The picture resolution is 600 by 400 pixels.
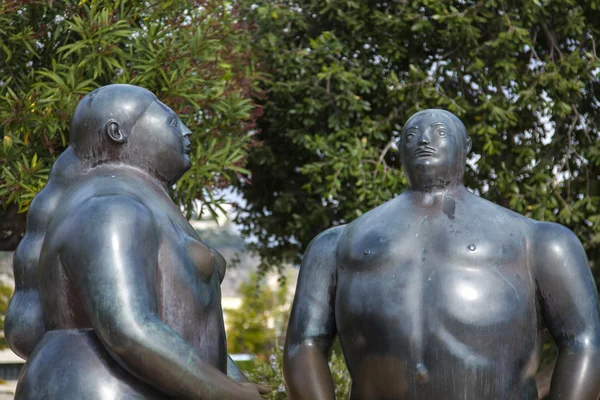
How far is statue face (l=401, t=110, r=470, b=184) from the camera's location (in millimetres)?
3885

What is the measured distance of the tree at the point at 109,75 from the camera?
7.55m

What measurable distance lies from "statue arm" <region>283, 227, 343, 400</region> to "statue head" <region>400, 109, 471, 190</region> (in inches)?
15.0

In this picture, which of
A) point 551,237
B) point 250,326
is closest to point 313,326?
point 551,237

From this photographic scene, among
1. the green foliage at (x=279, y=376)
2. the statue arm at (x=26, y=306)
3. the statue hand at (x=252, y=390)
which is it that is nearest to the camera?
the statue hand at (x=252, y=390)

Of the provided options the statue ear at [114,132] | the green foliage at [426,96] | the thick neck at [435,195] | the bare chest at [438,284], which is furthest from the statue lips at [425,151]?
the green foliage at [426,96]

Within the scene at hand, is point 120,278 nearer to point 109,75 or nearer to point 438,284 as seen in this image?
point 438,284

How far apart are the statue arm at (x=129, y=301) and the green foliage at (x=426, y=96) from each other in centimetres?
594

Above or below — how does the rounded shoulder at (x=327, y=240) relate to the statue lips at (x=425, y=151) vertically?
below

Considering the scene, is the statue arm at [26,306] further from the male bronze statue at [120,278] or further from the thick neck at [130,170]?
the thick neck at [130,170]

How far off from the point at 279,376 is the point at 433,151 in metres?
5.24

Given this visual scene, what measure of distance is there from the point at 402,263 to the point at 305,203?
6.39 metres

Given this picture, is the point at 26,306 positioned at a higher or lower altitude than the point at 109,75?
higher

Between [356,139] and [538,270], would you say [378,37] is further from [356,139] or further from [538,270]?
[538,270]

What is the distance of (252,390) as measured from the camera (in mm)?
3330
